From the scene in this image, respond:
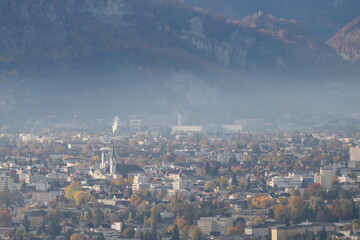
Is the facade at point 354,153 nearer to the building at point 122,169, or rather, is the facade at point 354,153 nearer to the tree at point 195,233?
the building at point 122,169

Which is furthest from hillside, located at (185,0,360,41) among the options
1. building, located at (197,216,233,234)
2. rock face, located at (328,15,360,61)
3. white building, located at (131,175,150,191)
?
building, located at (197,216,233,234)

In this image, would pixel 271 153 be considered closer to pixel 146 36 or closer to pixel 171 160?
pixel 171 160

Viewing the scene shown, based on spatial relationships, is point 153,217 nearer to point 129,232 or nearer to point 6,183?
point 129,232

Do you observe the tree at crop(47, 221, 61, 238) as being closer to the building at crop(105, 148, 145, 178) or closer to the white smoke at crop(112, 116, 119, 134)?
the building at crop(105, 148, 145, 178)

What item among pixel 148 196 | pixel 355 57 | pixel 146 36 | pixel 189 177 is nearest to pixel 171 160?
pixel 189 177

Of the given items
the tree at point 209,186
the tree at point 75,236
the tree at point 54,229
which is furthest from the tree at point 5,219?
the tree at point 209,186

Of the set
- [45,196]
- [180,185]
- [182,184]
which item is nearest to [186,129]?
[182,184]
